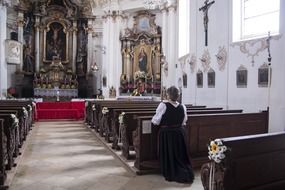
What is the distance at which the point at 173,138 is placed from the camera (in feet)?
17.0

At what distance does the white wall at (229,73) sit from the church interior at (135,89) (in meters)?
0.04

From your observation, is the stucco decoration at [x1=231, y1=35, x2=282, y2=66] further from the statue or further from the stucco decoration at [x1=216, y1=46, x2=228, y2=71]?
the statue

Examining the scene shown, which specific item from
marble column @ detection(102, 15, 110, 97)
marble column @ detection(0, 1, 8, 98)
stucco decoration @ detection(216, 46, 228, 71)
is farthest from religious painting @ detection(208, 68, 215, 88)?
marble column @ detection(0, 1, 8, 98)

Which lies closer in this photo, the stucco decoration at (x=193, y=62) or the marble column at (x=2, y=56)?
the stucco decoration at (x=193, y=62)

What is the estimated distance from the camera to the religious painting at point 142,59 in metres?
20.1

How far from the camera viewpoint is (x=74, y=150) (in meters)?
7.57

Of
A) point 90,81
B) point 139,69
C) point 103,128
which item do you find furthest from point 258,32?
point 90,81

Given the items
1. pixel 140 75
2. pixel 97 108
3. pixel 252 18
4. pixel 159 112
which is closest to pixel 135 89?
pixel 140 75

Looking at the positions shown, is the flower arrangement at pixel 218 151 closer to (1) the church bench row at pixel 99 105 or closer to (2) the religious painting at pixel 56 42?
(1) the church bench row at pixel 99 105

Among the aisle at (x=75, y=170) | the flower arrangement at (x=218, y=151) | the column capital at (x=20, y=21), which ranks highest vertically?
the column capital at (x=20, y=21)

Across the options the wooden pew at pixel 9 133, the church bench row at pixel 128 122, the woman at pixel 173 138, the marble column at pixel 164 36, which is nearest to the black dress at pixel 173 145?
the woman at pixel 173 138

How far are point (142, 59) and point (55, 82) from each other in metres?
5.78

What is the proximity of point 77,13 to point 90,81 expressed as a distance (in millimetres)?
4770

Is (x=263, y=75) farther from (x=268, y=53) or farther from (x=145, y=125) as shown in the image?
(x=145, y=125)
